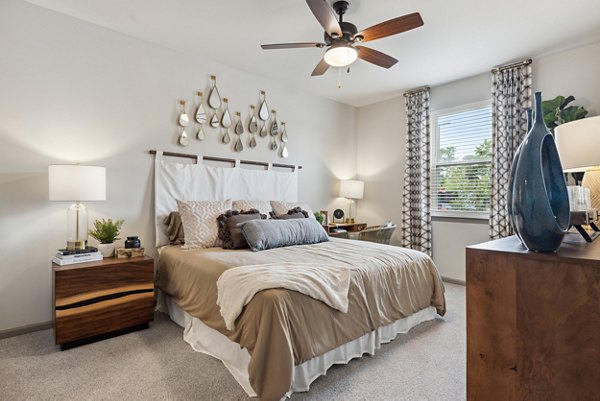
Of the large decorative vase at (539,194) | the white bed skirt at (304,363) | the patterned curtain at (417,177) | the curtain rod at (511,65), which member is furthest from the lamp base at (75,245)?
the curtain rod at (511,65)

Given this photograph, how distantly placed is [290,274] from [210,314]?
0.69 m

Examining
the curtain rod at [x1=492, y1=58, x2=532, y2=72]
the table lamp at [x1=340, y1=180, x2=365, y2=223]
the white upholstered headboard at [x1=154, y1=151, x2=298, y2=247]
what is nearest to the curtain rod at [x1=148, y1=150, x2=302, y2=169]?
Answer: the white upholstered headboard at [x1=154, y1=151, x2=298, y2=247]

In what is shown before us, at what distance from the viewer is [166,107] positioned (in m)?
3.37

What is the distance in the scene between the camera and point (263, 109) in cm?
411

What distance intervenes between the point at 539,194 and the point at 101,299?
9.38ft

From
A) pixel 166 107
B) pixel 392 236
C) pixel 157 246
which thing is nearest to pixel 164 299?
pixel 157 246

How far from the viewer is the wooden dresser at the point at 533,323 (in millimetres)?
811

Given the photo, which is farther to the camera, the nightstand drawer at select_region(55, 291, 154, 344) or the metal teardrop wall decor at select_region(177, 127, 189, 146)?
the metal teardrop wall decor at select_region(177, 127, 189, 146)

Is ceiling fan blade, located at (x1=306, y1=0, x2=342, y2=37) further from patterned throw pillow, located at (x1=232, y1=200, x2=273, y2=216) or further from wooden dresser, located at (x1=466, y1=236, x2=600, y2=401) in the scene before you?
patterned throw pillow, located at (x1=232, y1=200, x2=273, y2=216)

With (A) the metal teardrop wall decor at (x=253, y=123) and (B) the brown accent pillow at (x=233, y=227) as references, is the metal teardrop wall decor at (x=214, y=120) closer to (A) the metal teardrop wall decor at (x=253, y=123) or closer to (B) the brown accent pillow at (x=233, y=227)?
(A) the metal teardrop wall decor at (x=253, y=123)

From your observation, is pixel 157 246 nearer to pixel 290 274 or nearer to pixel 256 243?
pixel 256 243

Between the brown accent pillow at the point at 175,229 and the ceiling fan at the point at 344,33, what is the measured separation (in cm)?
188

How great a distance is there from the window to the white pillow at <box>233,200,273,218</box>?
2.43 m

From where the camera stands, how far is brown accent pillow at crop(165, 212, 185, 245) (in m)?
3.18
